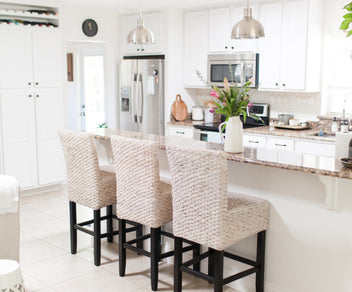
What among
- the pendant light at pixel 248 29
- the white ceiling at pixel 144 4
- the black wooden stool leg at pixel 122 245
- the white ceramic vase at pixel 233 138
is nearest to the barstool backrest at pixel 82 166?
the black wooden stool leg at pixel 122 245

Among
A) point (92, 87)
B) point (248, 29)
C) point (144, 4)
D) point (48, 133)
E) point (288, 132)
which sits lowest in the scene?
point (48, 133)

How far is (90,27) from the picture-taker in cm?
649

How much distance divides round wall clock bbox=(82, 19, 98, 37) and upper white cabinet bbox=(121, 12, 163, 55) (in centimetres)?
43

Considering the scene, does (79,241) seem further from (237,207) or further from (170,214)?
(237,207)

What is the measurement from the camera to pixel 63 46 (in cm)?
629

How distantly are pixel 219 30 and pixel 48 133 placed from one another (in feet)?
8.46

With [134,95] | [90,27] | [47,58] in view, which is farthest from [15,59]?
[134,95]

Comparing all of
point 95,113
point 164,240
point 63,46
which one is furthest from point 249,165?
point 95,113

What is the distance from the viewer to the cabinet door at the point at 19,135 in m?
5.62

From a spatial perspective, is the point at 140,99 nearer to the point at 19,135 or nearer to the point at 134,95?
the point at 134,95

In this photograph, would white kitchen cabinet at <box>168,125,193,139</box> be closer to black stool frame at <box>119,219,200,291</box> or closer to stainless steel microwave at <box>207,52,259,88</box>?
stainless steel microwave at <box>207,52,259,88</box>

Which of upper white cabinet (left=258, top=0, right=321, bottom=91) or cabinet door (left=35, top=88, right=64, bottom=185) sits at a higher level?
upper white cabinet (left=258, top=0, right=321, bottom=91)

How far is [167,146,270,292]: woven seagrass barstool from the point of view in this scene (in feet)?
9.10

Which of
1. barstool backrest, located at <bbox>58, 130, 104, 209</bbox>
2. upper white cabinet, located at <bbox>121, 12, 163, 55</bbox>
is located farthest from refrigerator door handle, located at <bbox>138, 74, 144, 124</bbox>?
barstool backrest, located at <bbox>58, 130, 104, 209</bbox>
